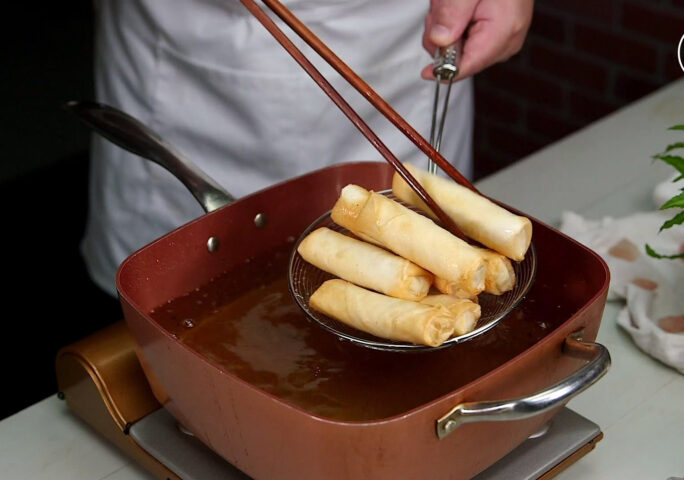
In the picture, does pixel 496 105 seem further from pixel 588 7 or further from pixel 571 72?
pixel 588 7

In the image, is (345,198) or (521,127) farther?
(521,127)

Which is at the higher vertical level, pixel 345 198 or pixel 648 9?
pixel 345 198

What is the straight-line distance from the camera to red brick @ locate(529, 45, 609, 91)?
221 cm

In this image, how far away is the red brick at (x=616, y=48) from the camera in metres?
2.10

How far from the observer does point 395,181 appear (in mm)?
889

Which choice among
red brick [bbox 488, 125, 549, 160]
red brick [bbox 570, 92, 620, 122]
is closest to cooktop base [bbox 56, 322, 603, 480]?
red brick [bbox 570, 92, 620, 122]

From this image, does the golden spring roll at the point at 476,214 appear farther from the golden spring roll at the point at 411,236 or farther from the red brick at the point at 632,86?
the red brick at the point at 632,86

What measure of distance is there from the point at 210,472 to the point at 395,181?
298 mm

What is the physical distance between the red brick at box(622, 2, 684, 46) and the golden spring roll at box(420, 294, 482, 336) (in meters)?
1.42

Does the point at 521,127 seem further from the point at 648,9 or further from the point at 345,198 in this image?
the point at 345,198

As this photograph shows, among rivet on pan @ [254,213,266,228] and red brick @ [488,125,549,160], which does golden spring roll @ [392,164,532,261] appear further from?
red brick @ [488,125,549,160]

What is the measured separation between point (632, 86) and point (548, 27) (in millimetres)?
245

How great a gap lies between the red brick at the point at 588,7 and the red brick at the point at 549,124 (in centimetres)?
26

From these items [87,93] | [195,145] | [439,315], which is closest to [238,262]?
[439,315]
